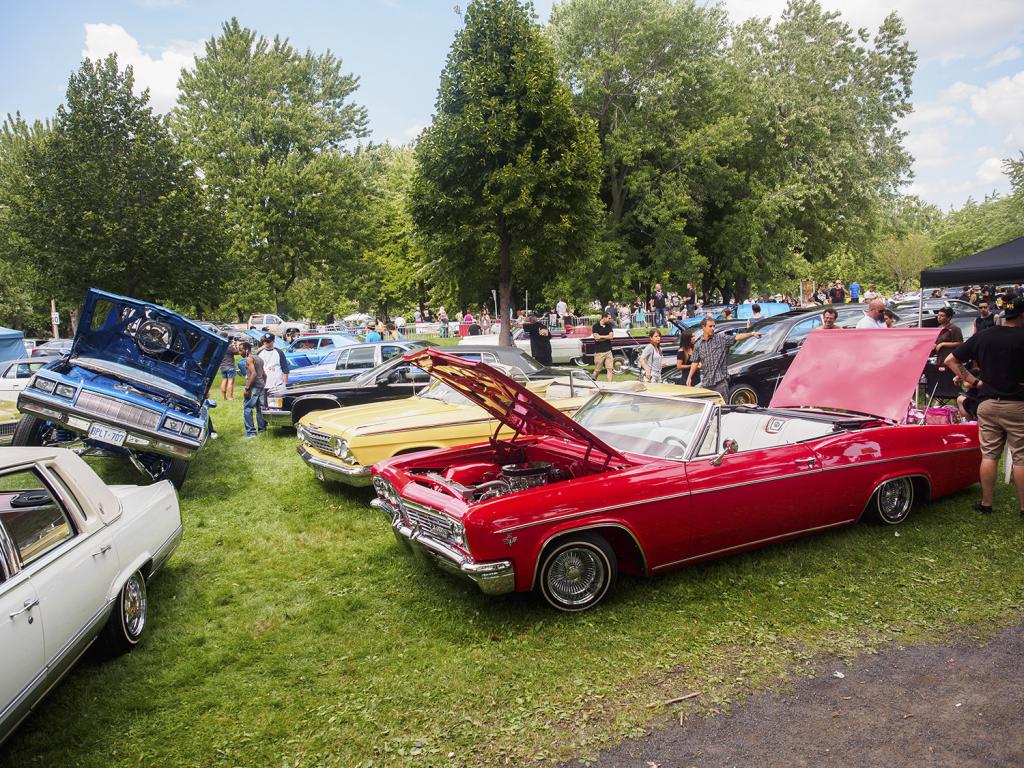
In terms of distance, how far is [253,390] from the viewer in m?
11.5

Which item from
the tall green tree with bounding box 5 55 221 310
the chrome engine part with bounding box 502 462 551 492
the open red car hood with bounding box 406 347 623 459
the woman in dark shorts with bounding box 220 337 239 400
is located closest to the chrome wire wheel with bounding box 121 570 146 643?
the open red car hood with bounding box 406 347 623 459

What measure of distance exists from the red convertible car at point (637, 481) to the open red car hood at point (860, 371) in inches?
2.0

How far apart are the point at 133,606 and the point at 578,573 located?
9.44ft

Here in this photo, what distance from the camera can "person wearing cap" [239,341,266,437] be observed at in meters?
11.3

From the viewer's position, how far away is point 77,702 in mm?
3938

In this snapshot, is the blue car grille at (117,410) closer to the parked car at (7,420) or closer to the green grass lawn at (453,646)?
the green grass lawn at (453,646)

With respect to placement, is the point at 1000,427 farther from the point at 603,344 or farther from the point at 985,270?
the point at 603,344


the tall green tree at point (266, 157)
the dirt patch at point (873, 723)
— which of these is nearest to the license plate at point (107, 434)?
the dirt patch at point (873, 723)

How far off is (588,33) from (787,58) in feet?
29.2

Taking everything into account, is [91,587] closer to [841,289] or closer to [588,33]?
[841,289]

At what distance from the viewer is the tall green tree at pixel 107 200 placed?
75.9 ft

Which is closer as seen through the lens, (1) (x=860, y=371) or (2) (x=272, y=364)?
(1) (x=860, y=371)

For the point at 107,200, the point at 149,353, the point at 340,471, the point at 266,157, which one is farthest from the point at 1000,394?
the point at 266,157

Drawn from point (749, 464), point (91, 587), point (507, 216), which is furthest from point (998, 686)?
point (507, 216)
